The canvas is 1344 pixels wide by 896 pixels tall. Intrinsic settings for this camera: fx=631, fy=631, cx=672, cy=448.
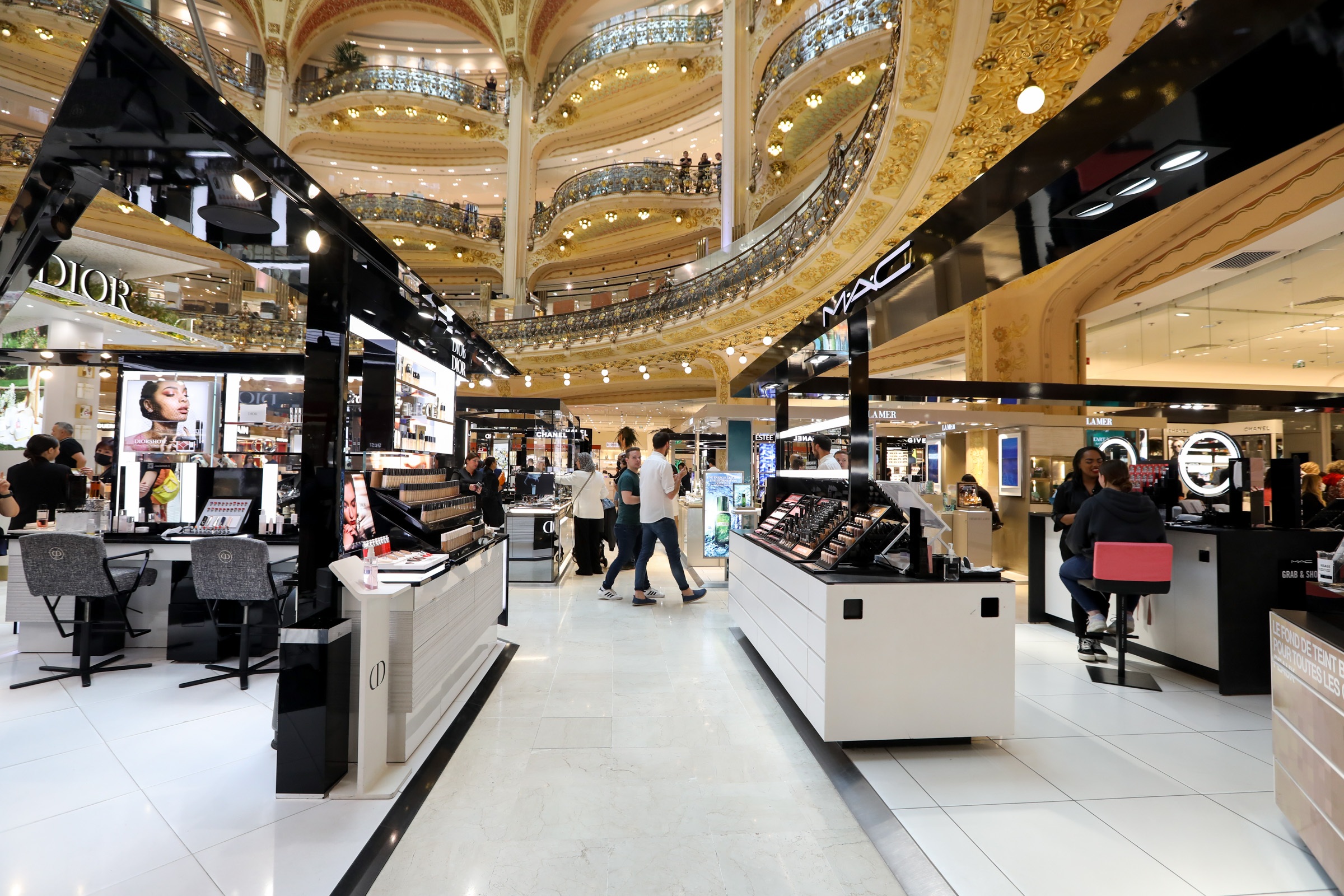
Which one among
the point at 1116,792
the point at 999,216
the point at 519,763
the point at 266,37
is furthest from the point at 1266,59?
the point at 266,37

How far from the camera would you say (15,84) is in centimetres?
1544

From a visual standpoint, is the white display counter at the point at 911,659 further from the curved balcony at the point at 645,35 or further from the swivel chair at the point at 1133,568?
the curved balcony at the point at 645,35

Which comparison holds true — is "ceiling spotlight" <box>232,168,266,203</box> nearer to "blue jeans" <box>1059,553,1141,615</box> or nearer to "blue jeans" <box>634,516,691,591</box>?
"blue jeans" <box>634,516,691,591</box>

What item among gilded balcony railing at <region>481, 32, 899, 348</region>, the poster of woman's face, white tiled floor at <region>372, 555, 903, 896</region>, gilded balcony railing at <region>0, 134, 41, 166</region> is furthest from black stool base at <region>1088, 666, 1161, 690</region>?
gilded balcony railing at <region>0, 134, 41, 166</region>

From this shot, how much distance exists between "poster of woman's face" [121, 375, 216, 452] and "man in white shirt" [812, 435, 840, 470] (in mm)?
5431

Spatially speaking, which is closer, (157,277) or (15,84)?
(15,84)

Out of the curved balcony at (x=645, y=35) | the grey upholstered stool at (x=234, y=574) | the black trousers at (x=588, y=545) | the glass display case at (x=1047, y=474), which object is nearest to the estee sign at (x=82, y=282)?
the grey upholstered stool at (x=234, y=574)

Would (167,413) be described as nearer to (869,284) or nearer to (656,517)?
(656,517)

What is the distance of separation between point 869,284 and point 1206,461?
3.67m

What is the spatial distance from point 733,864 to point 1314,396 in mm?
8416

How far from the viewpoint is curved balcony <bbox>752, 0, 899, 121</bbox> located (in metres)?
10.9

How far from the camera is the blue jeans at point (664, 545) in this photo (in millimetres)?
6484

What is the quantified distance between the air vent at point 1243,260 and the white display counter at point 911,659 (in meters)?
5.79

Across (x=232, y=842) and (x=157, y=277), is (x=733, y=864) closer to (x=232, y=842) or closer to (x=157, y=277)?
(x=232, y=842)
